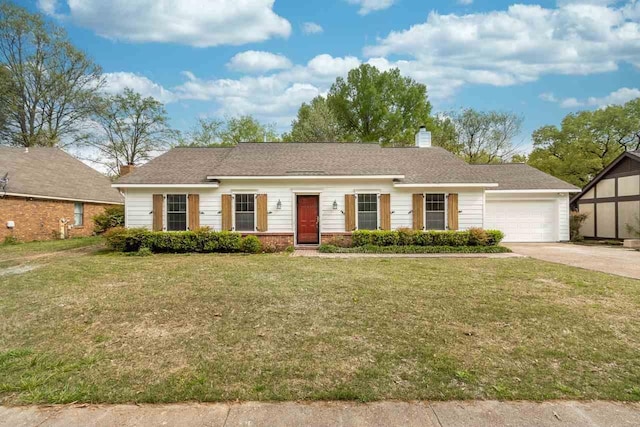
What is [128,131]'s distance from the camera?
1173 inches

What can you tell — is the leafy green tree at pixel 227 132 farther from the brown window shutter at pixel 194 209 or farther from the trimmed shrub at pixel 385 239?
the trimmed shrub at pixel 385 239

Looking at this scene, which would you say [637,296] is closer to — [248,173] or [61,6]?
[248,173]

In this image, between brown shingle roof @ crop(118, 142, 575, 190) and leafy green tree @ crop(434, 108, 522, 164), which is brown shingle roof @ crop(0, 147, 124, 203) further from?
leafy green tree @ crop(434, 108, 522, 164)

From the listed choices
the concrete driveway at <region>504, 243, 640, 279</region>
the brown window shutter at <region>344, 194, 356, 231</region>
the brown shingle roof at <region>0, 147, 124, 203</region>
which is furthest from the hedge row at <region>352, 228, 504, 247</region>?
the brown shingle roof at <region>0, 147, 124, 203</region>

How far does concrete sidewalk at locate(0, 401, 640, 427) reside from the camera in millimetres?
2373

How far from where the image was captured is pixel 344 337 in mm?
3930

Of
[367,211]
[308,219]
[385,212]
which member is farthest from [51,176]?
[385,212]

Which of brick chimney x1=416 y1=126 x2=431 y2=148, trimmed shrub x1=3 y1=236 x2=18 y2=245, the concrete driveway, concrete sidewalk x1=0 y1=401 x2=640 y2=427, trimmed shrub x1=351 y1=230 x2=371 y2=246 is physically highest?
brick chimney x1=416 y1=126 x2=431 y2=148

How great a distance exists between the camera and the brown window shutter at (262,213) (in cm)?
1244

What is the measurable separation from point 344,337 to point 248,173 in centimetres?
957

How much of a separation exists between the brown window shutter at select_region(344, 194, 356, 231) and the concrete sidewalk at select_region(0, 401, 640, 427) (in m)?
9.95

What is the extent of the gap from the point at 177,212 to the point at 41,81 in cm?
2241

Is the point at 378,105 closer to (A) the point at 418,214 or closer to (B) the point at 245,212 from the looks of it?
(A) the point at 418,214

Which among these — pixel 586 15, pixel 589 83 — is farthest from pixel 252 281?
pixel 589 83
